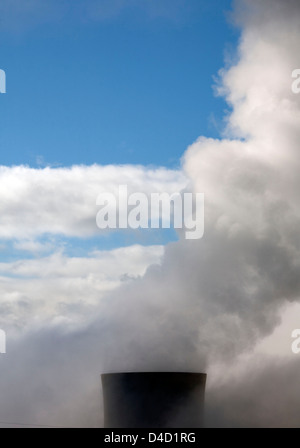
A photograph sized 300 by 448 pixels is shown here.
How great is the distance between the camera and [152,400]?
27.2 meters

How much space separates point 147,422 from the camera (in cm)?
2755

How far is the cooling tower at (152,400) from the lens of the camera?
27219 millimetres

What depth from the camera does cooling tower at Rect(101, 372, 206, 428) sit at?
27219 mm
